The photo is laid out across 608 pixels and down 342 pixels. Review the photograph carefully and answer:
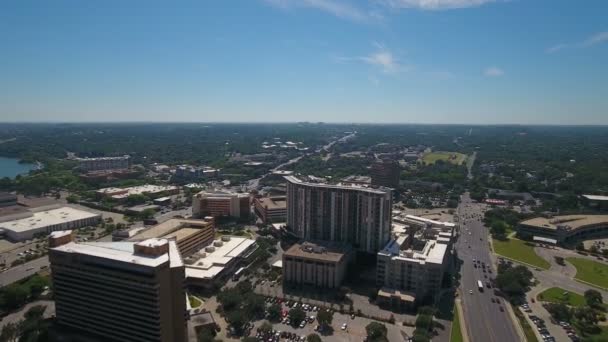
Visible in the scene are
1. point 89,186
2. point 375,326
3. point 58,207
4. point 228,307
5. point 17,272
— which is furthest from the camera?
point 89,186

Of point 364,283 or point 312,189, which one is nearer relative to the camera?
point 364,283

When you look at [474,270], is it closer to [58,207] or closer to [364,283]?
[364,283]

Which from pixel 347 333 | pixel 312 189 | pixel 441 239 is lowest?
pixel 347 333

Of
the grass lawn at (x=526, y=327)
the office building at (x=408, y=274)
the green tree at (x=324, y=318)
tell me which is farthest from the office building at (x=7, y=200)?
the grass lawn at (x=526, y=327)

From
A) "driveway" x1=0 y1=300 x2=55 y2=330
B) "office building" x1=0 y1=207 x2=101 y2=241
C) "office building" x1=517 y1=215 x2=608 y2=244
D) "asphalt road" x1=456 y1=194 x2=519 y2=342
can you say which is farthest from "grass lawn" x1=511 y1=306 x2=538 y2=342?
"office building" x1=0 y1=207 x2=101 y2=241

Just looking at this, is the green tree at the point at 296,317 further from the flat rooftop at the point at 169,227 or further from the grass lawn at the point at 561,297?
the grass lawn at the point at 561,297

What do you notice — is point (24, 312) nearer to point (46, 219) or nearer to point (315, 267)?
point (315, 267)

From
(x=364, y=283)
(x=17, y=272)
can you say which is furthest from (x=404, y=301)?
(x=17, y=272)
